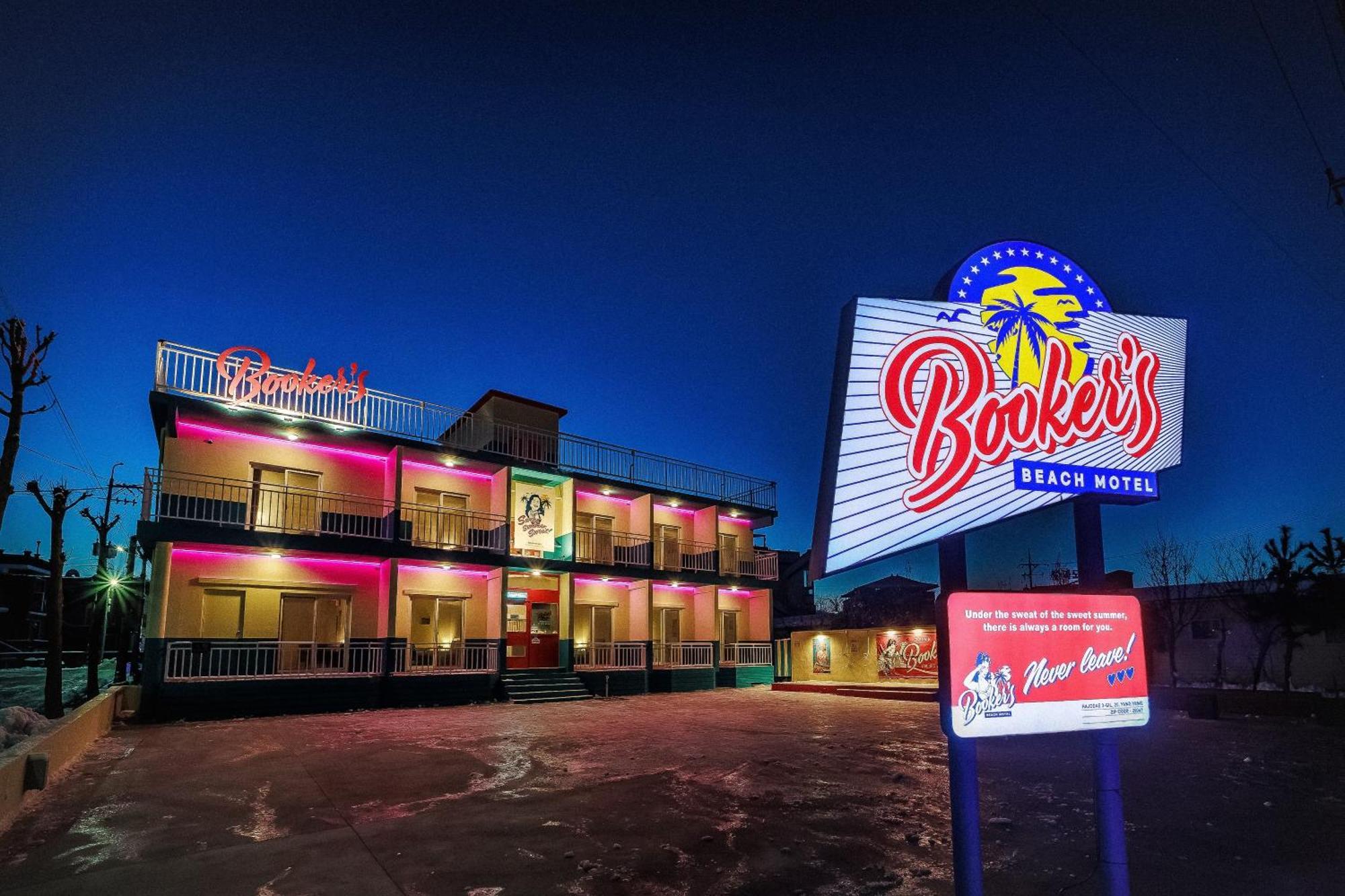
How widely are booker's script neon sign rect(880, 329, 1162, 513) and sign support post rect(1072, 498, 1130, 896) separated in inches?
22.2

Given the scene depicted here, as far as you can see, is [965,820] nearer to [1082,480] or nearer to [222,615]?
[1082,480]

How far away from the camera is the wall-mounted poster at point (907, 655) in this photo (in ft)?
80.3

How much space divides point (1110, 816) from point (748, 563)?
2644 cm

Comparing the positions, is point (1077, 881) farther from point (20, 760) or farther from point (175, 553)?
point (175, 553)

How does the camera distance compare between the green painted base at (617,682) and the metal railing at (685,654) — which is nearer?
the green painted base at (617,682)

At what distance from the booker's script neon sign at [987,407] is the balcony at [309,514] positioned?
18.2m

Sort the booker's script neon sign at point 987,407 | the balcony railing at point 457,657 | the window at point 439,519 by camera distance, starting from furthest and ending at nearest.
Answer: the window at point 439,519 → the balcony railing at point 457,657 → the booker's script neon sign at point 987,407

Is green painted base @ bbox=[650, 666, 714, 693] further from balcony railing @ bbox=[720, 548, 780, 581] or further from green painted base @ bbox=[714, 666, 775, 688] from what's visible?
balcony railing @ bbox=[720, 548, 780, 581]

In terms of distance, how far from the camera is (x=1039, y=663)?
14.1ft

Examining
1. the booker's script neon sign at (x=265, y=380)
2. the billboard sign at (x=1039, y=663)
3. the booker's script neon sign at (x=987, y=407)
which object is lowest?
the billboard sign at (x=1039, y=663)

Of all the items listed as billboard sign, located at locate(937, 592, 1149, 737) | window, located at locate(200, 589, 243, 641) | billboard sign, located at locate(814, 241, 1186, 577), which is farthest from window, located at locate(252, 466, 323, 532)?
billboard sign, located at locate(937, 592, 1149, 737)

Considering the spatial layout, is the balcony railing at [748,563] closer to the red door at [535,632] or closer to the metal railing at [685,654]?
the metal railing at [685,654]

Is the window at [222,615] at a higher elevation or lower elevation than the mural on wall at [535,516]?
lower

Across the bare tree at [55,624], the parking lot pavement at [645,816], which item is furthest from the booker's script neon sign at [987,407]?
the bare tree at [55,624]
